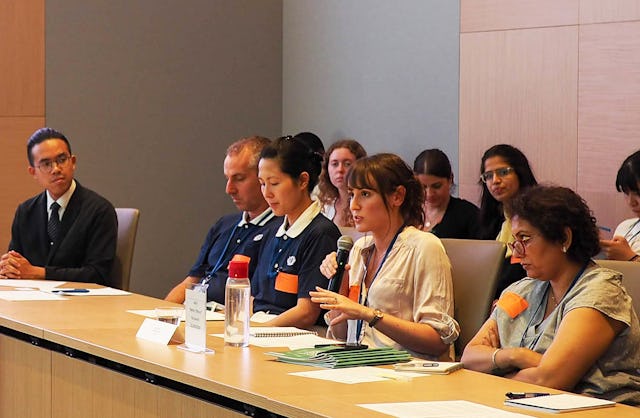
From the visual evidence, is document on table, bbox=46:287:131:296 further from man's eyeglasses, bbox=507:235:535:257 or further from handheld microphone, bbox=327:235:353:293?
man's eyeglasses, bbox=507:235:535:257

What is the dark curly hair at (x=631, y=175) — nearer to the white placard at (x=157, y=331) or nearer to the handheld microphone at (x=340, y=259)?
the handheld microphone at (x=340, y=259)

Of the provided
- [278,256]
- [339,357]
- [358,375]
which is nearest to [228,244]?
[278,256]

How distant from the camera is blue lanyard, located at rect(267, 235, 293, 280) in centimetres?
364

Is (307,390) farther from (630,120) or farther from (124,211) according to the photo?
(630,120)

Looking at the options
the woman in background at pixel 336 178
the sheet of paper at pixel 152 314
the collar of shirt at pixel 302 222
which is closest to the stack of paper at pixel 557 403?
the sheet of paper at pixel 152 314

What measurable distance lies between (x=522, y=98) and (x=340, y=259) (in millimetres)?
3072

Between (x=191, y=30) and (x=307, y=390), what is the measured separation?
5.25m

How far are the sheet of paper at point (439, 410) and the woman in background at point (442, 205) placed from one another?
10.4ft

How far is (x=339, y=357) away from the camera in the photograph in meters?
2.42

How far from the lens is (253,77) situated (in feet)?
23.8

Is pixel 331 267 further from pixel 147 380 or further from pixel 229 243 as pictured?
pixel 229 243

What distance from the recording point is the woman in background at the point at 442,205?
5148 millimetres

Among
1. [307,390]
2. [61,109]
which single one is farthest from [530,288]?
[61,109]

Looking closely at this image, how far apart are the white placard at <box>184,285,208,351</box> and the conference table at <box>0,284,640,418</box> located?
6cm
